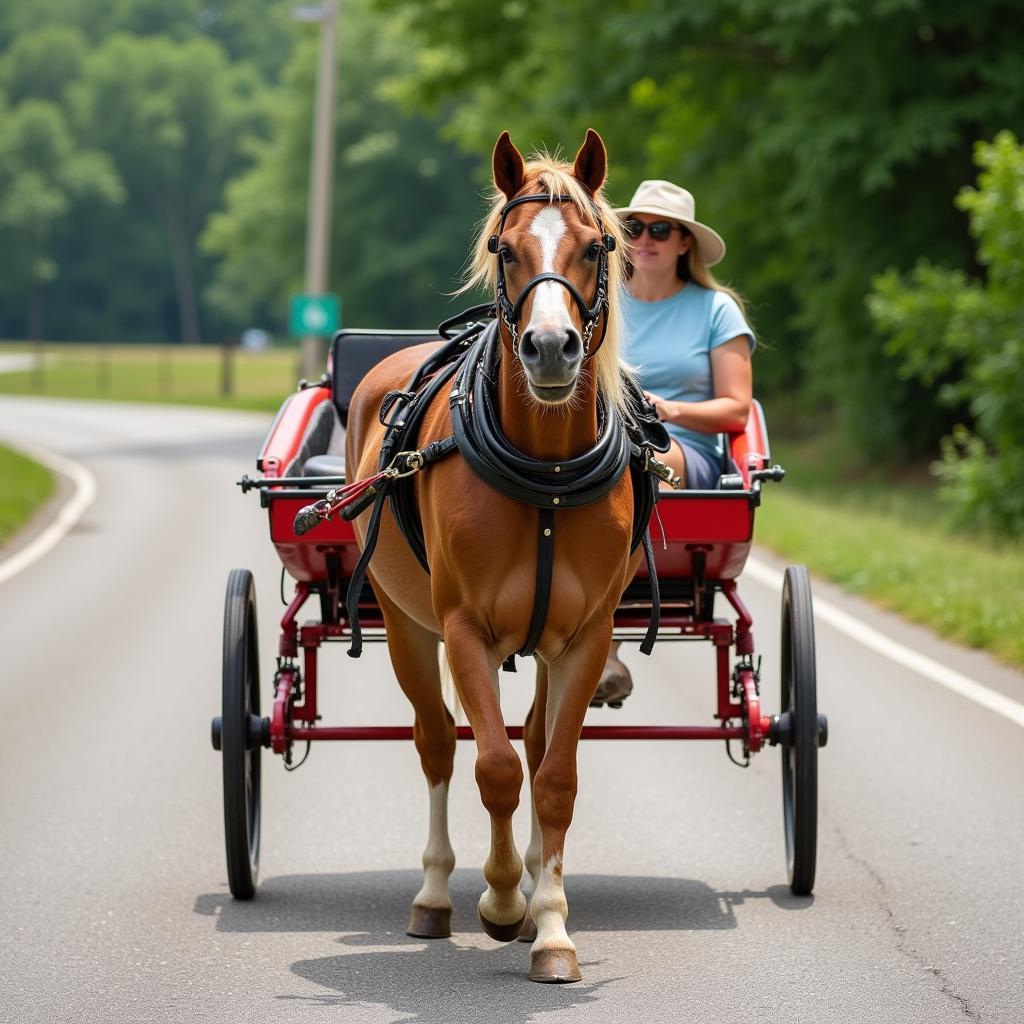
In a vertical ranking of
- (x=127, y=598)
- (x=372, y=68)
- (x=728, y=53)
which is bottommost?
(x=127, y=598)

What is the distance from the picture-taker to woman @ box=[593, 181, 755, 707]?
6926 mm

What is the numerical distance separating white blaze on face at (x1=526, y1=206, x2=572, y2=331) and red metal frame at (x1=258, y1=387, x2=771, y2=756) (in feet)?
4.28

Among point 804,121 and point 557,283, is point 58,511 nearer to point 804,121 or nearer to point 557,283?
point 804,121

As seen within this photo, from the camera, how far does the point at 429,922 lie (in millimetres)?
5879

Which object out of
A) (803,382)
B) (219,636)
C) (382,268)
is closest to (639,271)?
(219,636)

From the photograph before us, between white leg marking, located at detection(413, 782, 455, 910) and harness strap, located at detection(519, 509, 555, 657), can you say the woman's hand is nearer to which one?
harness strap, located at detection(519, 509, 555, 657)

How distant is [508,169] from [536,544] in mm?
1009

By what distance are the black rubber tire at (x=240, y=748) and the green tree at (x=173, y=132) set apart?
354 ft

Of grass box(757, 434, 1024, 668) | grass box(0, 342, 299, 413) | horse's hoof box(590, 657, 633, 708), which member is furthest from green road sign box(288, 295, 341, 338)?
horse's hoof box(590, 657, 633, 708)

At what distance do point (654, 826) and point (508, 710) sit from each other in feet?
8.49

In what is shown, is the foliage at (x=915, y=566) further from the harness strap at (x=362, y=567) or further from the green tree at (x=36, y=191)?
the green tree at (x=36, y=191)

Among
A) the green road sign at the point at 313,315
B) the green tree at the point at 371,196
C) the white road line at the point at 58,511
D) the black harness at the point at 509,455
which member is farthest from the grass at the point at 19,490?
the green tree at the point at 371,196

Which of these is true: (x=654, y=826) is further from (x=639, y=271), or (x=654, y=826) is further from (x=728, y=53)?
(x=728, y=53)

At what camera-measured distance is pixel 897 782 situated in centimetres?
791
